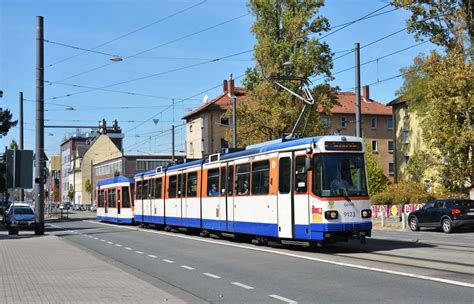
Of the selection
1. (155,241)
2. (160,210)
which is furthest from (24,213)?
(155,241)

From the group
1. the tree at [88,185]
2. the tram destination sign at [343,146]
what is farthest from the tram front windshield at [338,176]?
the tree at [88,185]

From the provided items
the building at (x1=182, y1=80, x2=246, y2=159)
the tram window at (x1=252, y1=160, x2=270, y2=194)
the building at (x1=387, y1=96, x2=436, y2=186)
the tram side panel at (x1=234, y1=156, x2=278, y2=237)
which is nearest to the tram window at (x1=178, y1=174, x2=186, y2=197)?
the tram side panel at (x1=234, y1=156, x2=278, y2=237)

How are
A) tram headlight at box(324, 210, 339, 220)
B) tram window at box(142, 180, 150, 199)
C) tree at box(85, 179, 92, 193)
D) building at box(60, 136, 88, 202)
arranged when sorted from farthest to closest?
building at box(60, 136, 88, 202) < tree at box(85, 179, 92, 193) < tram window at box(142, 180, 150, 199) < tram headlight at box(324, 210, 339, 220)

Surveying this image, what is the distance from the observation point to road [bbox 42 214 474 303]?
10.0 metres

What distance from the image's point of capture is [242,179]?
20.8m

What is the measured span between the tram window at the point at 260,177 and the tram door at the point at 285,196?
0.83 metres

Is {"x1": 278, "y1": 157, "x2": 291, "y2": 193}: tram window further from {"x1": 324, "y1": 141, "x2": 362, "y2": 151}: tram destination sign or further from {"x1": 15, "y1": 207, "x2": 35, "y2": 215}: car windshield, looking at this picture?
{"x1": 15, "y1": 207, "x2": 35, "y2": 215}: car windshield

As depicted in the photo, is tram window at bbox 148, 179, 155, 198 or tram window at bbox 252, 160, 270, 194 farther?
tram window at bbox 148, 179, 155, 198

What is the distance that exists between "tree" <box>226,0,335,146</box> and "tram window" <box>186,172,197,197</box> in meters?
12.1

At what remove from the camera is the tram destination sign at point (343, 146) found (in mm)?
16922

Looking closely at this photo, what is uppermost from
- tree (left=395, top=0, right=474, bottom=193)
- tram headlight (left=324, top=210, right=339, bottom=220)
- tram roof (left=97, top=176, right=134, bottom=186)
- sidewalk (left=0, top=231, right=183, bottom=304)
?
tree (left=395, top=0, right=474, bottom=193)

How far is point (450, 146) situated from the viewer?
33.7m

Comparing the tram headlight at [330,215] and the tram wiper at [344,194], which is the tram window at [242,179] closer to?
the tram wiper at [344,194]

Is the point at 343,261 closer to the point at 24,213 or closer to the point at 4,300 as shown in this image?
the point at 4,300
